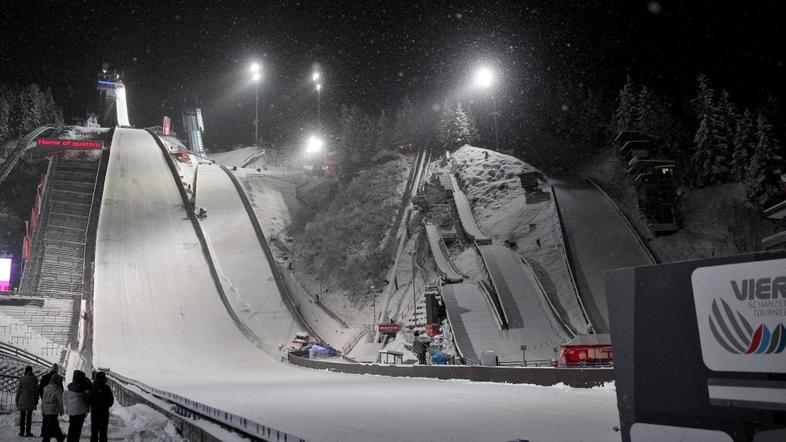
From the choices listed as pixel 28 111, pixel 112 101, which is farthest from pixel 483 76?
pixel 112 101

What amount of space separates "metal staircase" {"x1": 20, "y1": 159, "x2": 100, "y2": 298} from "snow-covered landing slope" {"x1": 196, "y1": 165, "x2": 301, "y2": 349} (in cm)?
910

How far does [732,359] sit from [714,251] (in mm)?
34713

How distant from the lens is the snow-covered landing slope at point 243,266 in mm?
34156

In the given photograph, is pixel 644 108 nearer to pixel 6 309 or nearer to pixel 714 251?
pixel 714 251

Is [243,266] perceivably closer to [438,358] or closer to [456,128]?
[438,358]

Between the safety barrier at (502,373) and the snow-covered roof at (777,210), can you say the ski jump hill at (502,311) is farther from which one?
the snow-covered roof at (777,210)

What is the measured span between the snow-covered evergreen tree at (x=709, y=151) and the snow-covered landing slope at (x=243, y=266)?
29498 millimetres

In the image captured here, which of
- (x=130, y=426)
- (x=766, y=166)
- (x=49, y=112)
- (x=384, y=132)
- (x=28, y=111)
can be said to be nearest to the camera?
(x=130, y=426)

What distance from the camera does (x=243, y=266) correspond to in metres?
40.9

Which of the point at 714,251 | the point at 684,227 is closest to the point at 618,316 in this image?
the point at 714,251

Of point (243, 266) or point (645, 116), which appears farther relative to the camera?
point (645, 116)

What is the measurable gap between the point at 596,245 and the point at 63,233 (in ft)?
124

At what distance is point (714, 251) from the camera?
32.7 metres

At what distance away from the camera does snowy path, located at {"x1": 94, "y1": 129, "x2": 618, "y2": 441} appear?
7.62m
